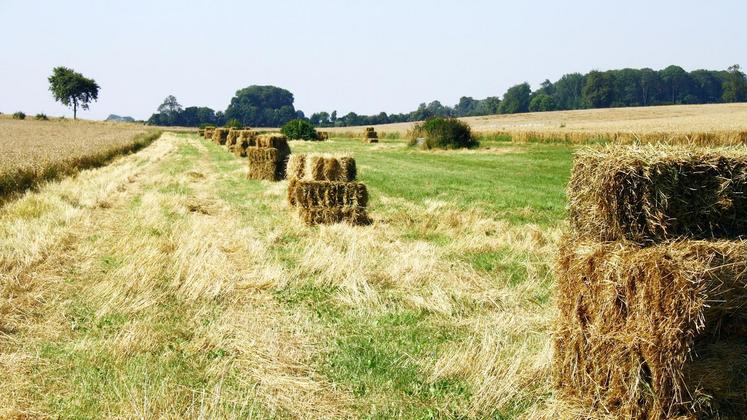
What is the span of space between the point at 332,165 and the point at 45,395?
9019 millimetres

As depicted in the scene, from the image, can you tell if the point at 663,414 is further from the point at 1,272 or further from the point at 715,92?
the point at 715,92

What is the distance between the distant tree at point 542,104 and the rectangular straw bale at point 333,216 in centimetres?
12540

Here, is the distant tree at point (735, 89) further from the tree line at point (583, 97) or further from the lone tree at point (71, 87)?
the lone tree at point (71, 87)

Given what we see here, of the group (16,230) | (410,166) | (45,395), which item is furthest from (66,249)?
(410,166)

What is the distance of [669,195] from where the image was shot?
13.8ft

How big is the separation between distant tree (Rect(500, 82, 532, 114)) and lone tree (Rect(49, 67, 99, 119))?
303 ft

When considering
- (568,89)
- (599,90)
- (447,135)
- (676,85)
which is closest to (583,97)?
(599,90)

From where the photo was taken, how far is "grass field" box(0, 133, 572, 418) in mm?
4367

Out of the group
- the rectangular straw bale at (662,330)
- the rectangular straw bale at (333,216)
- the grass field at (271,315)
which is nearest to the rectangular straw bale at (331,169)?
the rectangular straw bale at (333,216)

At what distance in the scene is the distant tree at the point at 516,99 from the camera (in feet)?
444

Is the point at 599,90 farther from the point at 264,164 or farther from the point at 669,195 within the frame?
the point at 669,195

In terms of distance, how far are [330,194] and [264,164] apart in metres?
9.12

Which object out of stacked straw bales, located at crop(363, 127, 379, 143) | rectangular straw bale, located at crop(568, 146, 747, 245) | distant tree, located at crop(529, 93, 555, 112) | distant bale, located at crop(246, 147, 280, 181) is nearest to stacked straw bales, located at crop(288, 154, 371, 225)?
rectangular straw bale, located at crop(568, 146, 747, 245)

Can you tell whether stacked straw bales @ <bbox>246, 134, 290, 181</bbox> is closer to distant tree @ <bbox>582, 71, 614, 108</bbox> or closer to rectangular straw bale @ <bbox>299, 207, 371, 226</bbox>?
rectangular straw bale @ <bbox>299, 207, 371, 226</bbox>
